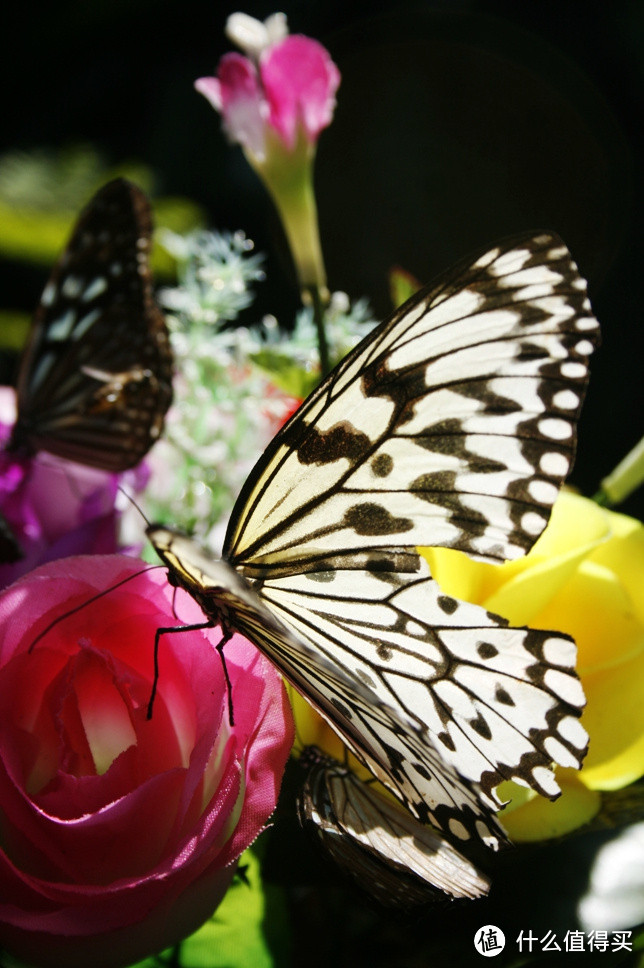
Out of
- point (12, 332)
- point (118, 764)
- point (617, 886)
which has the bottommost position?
point (617, 886)

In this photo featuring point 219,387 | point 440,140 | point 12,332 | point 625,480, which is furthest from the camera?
point 440,140


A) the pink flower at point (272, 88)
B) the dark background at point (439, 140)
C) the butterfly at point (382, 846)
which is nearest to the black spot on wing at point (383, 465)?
the butterfly at point (382, 846)

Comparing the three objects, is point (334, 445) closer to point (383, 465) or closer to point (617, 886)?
point (383, 465)

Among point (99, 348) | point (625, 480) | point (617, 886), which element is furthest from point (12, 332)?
point (617, 886)

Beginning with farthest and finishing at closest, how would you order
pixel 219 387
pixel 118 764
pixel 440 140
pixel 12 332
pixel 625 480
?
pixel 440 140, pixel 12 332, pixel 219 387, pixel 625 480, pixel 118 764

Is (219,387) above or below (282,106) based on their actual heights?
below

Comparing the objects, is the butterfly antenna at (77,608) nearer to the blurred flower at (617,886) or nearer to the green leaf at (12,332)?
the blurred flower at (617,886)

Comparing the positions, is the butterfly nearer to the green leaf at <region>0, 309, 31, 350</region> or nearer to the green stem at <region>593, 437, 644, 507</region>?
the green stem at <region>593, 437, 644, 507</region>
